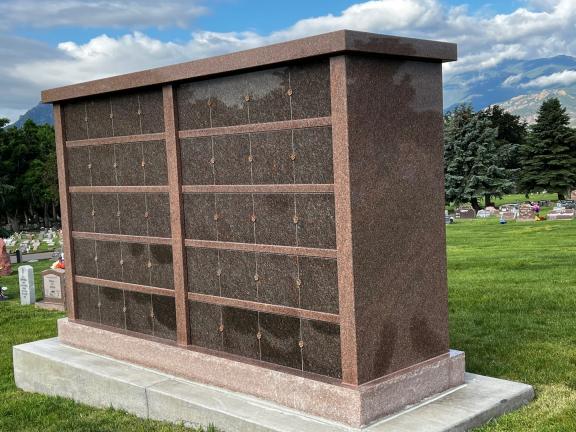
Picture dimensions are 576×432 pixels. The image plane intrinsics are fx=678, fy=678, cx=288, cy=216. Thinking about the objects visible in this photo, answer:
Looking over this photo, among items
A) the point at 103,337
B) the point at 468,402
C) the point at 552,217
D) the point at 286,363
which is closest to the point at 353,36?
the point at 286,363

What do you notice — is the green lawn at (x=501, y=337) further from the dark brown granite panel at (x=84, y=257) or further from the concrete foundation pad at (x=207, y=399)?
the dark brown granite panel at (x=84, y=257)

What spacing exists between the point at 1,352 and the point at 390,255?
7.68m

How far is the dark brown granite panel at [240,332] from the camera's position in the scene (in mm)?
6871

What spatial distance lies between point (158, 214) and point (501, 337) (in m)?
5.09

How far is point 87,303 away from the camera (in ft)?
30.5

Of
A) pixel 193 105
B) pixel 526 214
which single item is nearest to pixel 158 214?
pixel 193 105

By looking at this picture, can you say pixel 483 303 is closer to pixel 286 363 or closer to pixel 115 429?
pixel 286 363

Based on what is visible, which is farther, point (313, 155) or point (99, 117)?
point (99, 117)

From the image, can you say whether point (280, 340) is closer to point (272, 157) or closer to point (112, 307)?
point (272, 157)

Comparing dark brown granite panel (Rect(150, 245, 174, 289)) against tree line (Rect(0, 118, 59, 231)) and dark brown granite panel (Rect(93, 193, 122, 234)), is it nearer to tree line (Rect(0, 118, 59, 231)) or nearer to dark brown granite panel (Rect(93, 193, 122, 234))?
dark brown granite panel (Rect(93, 193, 122, 234))

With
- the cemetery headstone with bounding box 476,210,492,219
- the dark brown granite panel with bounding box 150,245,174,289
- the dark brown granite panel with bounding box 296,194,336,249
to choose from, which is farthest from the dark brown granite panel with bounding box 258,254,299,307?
the cemetery headstone with bounding box 476,210,492,219

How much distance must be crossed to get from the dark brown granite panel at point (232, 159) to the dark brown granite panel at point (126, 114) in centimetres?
150

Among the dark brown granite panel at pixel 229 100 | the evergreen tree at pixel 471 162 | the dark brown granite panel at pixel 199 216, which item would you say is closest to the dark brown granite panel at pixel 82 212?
the dark brown granite panel at pixel 199 216

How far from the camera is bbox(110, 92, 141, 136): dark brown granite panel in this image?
318 inches
